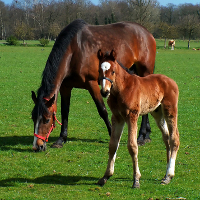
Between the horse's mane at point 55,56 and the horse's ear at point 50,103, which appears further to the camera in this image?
the horse's mane at point 55,56

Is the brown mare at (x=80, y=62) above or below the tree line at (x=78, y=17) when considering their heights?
below

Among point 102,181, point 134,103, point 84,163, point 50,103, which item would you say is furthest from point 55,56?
point 102,181

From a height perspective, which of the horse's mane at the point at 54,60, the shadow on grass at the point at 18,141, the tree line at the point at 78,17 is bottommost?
the shadow on grass at the point at 18,141

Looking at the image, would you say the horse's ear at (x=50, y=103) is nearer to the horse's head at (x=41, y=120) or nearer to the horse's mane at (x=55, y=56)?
the horse's head at (x=41, y=120)

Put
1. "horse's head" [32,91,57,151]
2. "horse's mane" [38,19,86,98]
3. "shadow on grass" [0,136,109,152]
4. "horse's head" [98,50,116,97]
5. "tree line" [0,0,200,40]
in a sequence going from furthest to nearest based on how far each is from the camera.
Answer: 1. "tree line" [0,0,200,40]
2. "shadow on grass" [0,136,109,152]
3. "horse's mane" [38,19,86,98]
4. "horse's head" [32,91,57,151]
5. "horse's head" [98,50,116,97]

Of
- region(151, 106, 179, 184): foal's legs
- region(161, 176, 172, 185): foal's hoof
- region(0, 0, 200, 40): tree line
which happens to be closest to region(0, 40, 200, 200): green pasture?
region(161, 176, 172, 185): foal's hoof

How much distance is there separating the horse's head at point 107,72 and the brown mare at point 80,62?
79.0 inches

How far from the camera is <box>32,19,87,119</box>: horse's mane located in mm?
6520

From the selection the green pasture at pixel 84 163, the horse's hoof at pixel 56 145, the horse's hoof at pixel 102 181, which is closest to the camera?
the green pasture at pixel 84 163

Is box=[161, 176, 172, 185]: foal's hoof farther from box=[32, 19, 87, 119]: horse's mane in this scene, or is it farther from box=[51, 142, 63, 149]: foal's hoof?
box=[51, 142, 63, 149]: foal's hoof

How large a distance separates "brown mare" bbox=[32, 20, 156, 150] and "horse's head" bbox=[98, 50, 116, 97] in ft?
6.58

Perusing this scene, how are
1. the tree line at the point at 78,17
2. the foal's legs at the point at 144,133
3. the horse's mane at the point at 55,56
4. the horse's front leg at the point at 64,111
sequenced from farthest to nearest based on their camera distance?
the tree line at the point at 78,17, the foal's legs at the point at 144,133, the horse's front leg at the point at 64,111, the horse's mane at the point at 55,56

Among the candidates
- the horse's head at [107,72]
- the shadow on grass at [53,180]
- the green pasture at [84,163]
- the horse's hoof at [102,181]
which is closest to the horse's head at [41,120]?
the green pasture at [84,163]

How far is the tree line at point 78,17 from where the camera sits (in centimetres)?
6881
